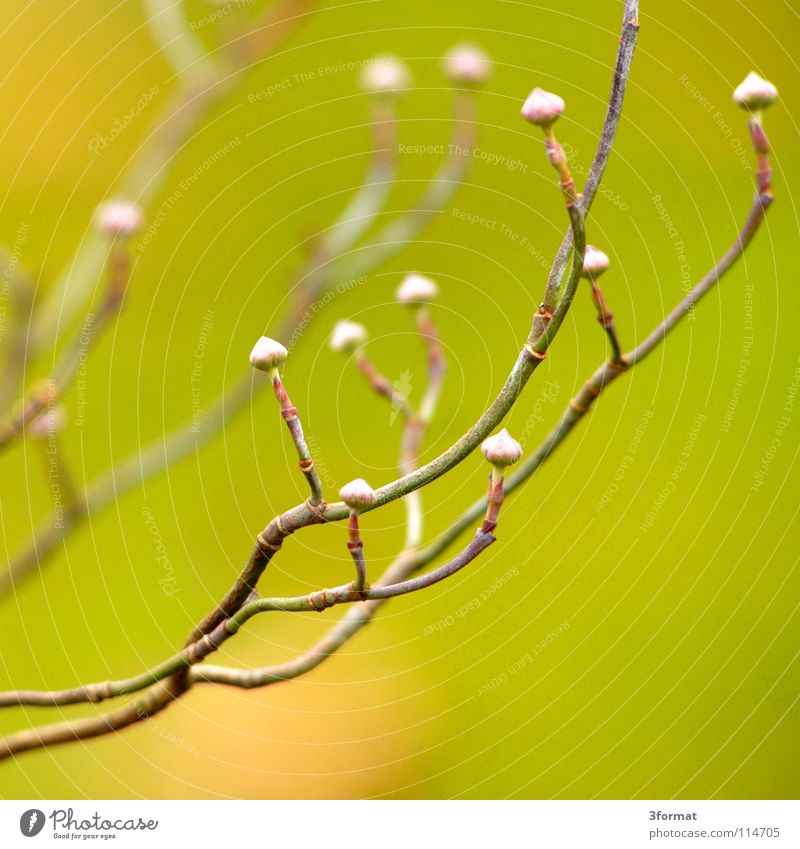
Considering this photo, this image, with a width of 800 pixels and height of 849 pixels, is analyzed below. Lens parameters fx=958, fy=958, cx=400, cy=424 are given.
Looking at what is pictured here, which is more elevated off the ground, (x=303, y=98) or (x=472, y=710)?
(x=303, y=98)

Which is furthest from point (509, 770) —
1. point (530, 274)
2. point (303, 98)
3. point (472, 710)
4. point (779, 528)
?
point (303, 98)

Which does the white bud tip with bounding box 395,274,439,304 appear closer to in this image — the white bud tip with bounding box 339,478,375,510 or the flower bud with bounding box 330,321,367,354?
the flower bud with bounding box 330,321,367,354

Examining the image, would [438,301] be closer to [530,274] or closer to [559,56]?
[530,274]

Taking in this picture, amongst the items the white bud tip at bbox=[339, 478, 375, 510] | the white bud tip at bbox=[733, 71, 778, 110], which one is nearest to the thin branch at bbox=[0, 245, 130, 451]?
the white bud tip at bbox=[339, 478, 375, 510]

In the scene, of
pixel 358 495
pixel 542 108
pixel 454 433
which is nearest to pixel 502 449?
pixel 358 495

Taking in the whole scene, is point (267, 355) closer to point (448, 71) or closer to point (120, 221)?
point (120, 221)
